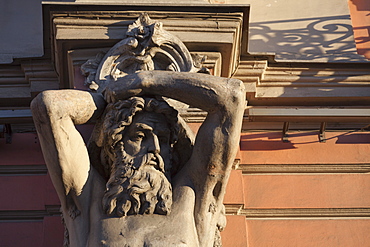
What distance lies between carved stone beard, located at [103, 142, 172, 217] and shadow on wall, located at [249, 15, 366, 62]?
242 cm

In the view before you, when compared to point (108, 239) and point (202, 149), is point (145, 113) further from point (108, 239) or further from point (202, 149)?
point (108, 239)

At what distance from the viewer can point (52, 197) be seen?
518 cm

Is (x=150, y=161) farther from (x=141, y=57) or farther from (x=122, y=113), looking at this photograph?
(x=141, y=57)

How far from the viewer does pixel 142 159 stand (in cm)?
421

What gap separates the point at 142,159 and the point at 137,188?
18cm

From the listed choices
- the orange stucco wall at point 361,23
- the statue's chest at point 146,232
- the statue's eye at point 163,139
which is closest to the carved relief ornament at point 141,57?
the statue's eye at point 163,139

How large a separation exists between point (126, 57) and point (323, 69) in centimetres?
163

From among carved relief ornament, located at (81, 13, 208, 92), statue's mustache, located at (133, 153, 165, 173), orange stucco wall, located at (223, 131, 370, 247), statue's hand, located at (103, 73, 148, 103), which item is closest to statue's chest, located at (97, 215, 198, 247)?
statue's mustache, located at (133, 153, 165, 173)

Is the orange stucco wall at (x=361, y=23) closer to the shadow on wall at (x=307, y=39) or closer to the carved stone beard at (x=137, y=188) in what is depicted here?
the shadow on wall at (x=307, y=39)

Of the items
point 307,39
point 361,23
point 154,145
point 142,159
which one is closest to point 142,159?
point 142,159

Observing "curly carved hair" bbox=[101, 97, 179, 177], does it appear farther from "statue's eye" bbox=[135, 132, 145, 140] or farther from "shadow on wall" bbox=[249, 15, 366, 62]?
"shadow on wall" bbox=[249, 15, 366, 62]

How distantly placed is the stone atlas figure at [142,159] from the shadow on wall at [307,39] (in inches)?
85.7

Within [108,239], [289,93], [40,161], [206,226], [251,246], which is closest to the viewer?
[108,239]

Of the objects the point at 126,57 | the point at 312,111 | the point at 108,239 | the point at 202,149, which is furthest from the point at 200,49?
the point at 108,239
